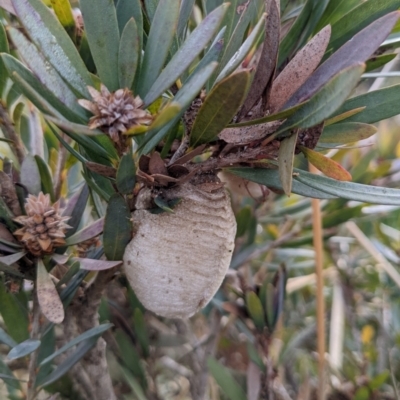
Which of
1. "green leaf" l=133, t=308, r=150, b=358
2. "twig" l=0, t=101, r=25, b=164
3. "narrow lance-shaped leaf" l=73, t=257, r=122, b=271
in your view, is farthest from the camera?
"green leaf" l=133, t=308, r=150, b=358

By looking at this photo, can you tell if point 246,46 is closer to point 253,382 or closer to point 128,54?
point 128,54

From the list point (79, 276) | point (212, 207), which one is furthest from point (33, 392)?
point (212, 207)

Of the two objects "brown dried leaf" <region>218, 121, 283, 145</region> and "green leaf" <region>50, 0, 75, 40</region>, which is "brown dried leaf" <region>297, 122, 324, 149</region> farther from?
"green leaf" <region>50, 0, 75, 40</region>


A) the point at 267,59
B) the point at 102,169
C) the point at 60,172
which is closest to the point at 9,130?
the point at 60,172

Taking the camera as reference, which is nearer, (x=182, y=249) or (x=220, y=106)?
(x=220, y=106)

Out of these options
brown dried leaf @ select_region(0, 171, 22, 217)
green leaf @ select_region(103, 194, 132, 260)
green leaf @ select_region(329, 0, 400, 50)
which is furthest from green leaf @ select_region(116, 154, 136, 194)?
green leaf @ select_region(329, 0, 400, 50)

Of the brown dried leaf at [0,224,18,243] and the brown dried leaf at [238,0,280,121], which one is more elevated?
the brown dried leaf at [238,0,280,121]
